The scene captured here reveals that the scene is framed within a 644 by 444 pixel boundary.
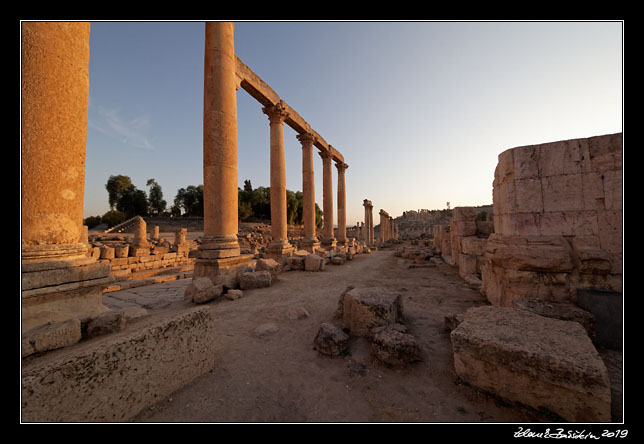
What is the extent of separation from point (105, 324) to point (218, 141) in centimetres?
552

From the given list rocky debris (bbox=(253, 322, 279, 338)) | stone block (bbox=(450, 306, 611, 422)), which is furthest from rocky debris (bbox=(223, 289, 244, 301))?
stone block (bbox=(450, 306, 611, 422))

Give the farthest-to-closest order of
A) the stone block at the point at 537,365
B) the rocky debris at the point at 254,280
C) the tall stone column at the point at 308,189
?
the tall stone column at the point at 308,189 < the rocky debris at the point at 254,280 < the stone block at the point at 537,365

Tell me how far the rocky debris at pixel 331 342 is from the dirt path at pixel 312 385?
9cm

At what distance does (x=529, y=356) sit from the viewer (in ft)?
6.15

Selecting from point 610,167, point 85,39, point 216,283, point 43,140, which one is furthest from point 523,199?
point 85,39

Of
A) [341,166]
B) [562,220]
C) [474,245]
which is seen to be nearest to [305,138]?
[341,166]

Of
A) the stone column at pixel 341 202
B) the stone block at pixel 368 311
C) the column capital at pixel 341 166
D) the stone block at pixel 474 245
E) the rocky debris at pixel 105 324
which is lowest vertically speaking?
the stone block at pixel 368 311

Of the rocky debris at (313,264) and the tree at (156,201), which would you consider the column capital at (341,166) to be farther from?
the tree at (156,201)

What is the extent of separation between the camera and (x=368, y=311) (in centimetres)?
322

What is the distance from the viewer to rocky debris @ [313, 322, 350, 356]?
281 cm

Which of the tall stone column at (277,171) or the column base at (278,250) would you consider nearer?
the column base at (278,250)

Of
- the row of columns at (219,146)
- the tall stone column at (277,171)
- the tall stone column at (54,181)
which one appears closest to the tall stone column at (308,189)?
the tall stone column at (277,171)

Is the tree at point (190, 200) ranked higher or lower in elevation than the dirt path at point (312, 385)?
higher

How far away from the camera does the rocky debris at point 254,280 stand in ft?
19.3
